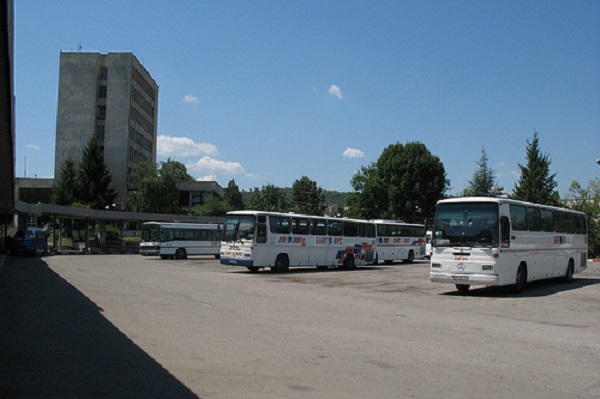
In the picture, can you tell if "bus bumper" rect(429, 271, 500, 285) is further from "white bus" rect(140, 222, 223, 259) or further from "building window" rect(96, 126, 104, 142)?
"building window" rect(96, 126, 104, 142)

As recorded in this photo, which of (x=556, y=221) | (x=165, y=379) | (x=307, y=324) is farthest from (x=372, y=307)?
(x=556, y=221)

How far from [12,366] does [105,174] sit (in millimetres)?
76489

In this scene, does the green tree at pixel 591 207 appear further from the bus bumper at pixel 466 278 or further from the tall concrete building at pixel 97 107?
the tall concrete building at pixel 97 107

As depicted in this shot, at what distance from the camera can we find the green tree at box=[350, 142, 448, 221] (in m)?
62.3

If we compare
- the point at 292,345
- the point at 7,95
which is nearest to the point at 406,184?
the point at 7,95

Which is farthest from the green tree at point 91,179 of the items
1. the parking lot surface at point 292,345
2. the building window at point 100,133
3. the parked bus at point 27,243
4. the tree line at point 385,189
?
the parking lot surface at point 292,345

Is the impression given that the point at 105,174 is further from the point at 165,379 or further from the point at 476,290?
the point at 165,379

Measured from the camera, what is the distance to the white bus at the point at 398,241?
39.3 meters

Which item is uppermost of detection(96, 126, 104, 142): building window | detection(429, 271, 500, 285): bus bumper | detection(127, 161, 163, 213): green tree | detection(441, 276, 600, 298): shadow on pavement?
detection(96, 126, 104, 142): building window

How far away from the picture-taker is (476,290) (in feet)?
65.5

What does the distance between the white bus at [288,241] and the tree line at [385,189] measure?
29.4 metres

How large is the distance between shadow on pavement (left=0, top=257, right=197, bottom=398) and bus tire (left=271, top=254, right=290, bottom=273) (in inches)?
629

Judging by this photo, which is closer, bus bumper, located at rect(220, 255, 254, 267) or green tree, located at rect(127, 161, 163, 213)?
bus bumper, located at rect(220, 255, 254, 267)

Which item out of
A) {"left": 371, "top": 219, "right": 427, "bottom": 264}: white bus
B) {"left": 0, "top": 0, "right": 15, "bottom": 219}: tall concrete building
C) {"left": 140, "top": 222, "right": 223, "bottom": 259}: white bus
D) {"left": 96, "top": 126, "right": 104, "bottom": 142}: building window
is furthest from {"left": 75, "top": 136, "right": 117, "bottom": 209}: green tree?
{"left": 371, "top": 219, "right": 427, "bottom": 264}: white bus
